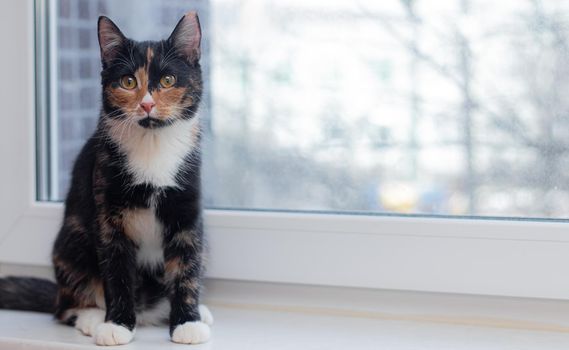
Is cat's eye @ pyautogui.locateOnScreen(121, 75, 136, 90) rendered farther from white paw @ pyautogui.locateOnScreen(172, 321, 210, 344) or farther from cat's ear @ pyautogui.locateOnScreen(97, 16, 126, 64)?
white paw @ pyautogui.locateOnScreen(172, 321, 210, 344)

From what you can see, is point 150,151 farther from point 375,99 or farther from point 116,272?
point 375,99

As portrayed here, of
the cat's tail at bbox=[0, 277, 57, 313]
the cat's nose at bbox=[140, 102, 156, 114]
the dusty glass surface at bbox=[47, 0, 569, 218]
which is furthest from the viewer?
the cat's tail at bbox=[0, 277, 57, 313]

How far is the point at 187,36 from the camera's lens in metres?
1.14

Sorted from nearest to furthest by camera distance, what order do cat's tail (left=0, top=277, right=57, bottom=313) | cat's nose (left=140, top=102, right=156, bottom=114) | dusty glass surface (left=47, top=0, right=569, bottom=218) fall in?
cat's nose (left=140, top=102, right=156, bottom=114), dusty glass surface (left=47, top=0, right=569, bottom=218), cat's tail (left=0, top=277, right=57, bottom=313)

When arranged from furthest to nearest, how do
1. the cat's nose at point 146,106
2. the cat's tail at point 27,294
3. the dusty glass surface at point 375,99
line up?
the cat's tail at point 27,294, the dusty glass surface at point 375,99, the cat's nose at point 146,106

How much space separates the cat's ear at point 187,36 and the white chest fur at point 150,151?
4.6 inches

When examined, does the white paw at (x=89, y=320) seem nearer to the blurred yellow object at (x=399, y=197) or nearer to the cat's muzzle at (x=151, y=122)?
the cat's muzzle at (x=151, y=122)

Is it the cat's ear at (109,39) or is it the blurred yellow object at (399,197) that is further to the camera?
the blurred yellow object at (399,197)

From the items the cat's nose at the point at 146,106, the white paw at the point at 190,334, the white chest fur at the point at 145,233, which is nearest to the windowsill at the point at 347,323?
the white paw at the point at 190,334

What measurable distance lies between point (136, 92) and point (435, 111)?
0.52 meters

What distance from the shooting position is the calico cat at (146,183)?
3.62ft

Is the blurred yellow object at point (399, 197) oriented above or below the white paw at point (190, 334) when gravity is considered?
above

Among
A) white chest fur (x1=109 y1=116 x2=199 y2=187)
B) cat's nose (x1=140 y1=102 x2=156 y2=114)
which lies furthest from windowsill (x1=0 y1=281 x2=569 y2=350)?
cat's nose (x1=140 y1=102 x2=156 y2=114)

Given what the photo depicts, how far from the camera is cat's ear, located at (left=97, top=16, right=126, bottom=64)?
3.68 feet
